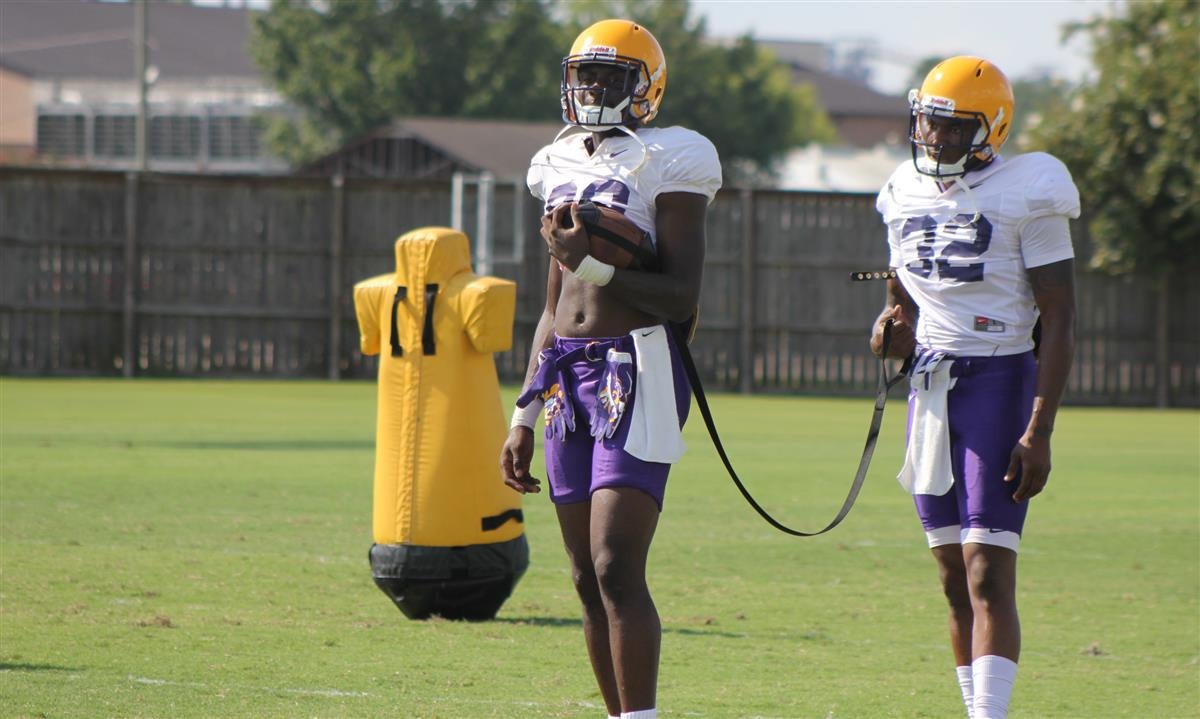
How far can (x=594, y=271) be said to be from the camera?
543cm

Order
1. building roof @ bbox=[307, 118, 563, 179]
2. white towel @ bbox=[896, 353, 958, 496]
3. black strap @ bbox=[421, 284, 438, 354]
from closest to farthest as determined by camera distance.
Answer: white towel @ bbox=[896, 353, 958, 496] → black strap @ bbox=[421, 284, 438, 354] → building roof @ bbox=[307, 118, 563, 179]

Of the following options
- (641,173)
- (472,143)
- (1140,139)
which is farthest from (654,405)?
(472,143)

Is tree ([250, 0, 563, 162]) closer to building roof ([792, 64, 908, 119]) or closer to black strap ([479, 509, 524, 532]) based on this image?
building roof ([792, 64, 908, 119])

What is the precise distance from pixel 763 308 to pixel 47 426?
11410mm

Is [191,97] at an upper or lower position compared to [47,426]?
upper

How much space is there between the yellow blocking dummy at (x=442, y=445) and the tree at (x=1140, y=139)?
61.5ft

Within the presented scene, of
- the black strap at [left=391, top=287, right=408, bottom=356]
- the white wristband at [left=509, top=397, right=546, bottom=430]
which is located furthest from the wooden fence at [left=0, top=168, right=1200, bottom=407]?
the white wristband at [left=509, top=397, right=546, bottom=430]

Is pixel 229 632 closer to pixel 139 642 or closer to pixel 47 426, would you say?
pixel 139 642

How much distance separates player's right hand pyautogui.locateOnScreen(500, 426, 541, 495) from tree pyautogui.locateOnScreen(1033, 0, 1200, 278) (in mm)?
21119

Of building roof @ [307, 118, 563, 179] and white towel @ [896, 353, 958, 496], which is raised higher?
building roof @ [307, 118, 563, 179]

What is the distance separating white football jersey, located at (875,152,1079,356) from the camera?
5773mm

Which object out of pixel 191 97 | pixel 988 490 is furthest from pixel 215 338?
pixel 191 97

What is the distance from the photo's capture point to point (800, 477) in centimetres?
1488

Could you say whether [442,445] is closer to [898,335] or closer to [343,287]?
[898,335]
